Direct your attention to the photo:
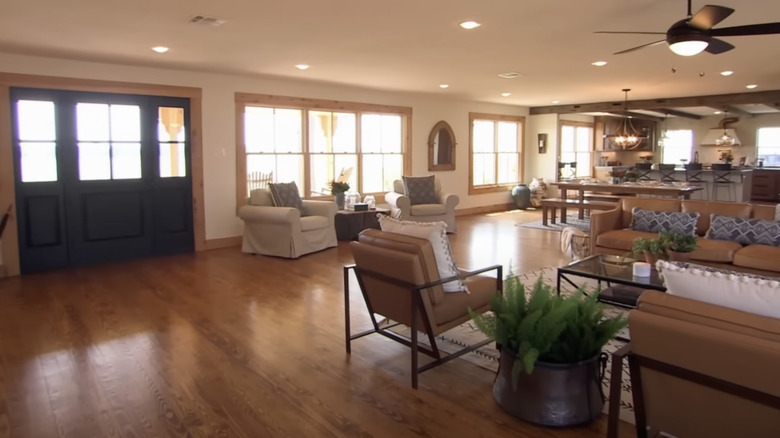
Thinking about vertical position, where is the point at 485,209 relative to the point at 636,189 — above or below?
below

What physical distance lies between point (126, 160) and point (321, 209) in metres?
2.47

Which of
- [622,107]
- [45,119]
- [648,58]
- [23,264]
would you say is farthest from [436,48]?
[622,107]

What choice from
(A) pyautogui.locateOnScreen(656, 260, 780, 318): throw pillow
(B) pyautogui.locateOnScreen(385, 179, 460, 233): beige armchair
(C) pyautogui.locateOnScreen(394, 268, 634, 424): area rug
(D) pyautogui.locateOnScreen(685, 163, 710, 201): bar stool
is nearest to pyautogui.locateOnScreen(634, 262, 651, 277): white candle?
(C) pyautogui.locateOnScreen(394, 268, 634, 424): area rug

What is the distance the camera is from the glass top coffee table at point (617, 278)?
3.70 meters

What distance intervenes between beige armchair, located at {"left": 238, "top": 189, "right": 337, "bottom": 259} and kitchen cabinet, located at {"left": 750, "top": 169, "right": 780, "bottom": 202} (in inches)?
398

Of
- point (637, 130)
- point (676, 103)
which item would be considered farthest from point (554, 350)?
point (637, 130)

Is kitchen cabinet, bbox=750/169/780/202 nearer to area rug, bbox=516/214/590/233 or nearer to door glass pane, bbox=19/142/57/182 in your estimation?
area rug, bbox=516/214/590/233

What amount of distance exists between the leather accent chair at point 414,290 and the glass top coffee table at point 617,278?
90 cm

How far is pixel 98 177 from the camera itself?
20.7 ft

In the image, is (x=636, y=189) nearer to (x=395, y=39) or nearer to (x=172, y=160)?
(x=395, y=39)

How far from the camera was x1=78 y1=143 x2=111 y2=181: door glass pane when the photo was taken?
6.19m

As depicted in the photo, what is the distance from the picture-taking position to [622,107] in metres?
10.9

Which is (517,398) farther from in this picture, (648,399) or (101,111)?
(101,111)

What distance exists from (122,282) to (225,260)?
130 cm
